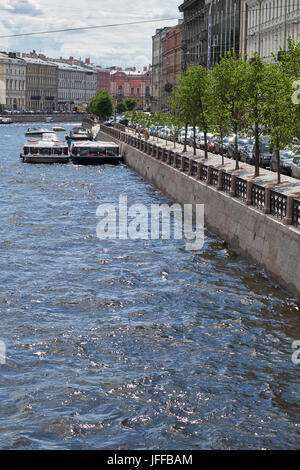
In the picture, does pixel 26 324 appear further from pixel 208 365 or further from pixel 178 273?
pixel 178 273

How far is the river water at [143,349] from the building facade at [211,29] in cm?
4064

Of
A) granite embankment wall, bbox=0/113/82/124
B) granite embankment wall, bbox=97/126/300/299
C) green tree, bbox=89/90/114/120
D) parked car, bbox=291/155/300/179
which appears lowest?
granite embankment wall, bbox=97/126/300/299

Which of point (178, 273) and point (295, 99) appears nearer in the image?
point (178, 273)

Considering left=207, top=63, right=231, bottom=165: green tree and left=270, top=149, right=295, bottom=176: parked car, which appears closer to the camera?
left=270, top=149, right=295, bottom=176: parked car

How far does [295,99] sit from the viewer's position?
77.0ft

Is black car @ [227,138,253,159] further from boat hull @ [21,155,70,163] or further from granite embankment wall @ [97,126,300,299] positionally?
boat hull @ [21,155,70,163]

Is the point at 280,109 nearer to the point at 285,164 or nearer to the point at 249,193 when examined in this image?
the point at 249,193

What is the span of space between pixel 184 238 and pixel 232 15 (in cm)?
5559

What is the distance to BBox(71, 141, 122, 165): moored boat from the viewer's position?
5947cm

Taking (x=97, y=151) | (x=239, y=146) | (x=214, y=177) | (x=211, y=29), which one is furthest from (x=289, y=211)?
(x=211, y=29)

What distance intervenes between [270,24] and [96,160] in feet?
57.4

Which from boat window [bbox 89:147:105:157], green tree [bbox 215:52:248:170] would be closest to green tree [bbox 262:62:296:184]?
green tree [bbox 215:52:248:170]

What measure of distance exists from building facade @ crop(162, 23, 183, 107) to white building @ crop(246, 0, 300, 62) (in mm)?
42695
